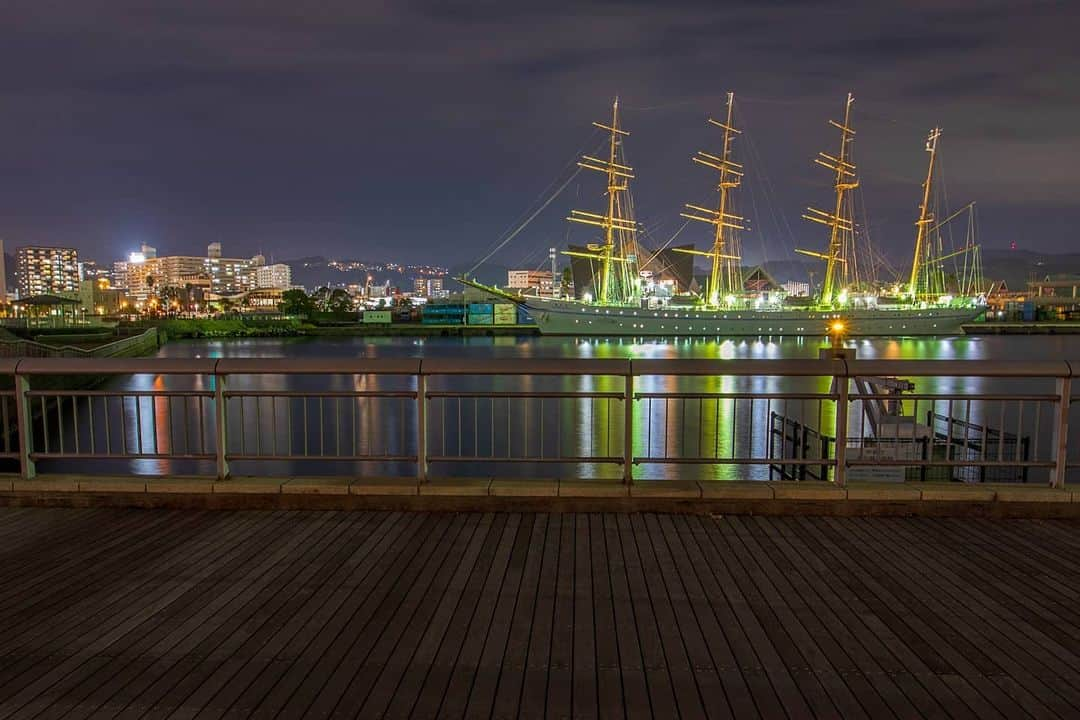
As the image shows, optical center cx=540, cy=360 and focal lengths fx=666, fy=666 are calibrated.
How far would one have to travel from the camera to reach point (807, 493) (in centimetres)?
602

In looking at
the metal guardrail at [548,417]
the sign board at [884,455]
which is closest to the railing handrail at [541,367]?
the metal guardrail at [548,417]

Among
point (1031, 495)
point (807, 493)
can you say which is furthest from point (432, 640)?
point (1031, 495)

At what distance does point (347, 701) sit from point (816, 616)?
2.80 m

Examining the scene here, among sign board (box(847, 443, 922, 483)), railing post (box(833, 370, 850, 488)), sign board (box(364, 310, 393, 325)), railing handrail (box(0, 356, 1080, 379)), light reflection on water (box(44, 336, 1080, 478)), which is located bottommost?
light reflection on water (box(44, 336, 1080, 478))

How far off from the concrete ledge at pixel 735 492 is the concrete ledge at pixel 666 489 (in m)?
0.09

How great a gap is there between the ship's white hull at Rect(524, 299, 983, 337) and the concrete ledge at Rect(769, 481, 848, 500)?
319 ft

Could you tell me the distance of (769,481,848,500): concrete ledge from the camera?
6004 mm

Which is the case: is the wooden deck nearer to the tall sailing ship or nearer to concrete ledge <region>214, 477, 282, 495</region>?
concrete ledge <region>214, 477, 282, 495</region>

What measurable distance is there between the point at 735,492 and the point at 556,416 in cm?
2622

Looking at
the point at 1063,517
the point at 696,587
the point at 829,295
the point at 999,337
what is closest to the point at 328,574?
the point at 696,587

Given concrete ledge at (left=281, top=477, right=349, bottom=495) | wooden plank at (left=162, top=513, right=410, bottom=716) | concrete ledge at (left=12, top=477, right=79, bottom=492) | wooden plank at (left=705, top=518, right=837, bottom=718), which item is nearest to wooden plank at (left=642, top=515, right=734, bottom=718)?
wooden plank at (left=705, top=518, right=837, bottom=718)

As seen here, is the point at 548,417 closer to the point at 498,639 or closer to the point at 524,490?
the point at 524,490

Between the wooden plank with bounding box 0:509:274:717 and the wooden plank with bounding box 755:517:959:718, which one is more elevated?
the wooden plank with bounding box 0:509:274:717

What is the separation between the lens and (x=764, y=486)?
6.13m
